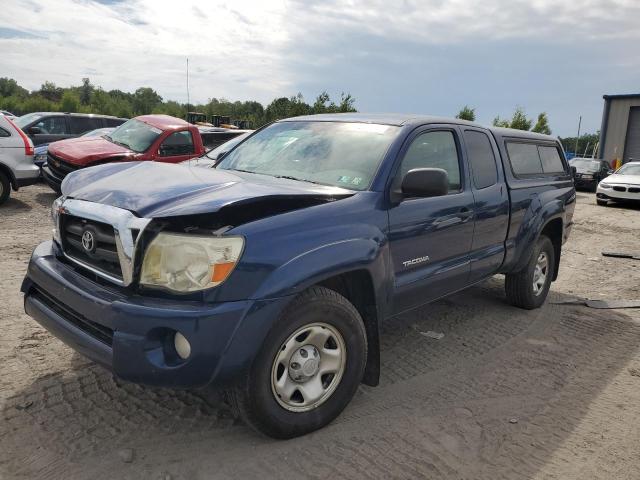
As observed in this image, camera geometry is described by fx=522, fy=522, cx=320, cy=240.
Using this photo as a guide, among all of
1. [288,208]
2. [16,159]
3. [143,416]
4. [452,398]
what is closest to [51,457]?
[143,416]

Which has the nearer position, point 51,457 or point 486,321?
point 51,457

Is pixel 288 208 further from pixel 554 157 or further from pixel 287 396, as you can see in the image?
pixel 554 157

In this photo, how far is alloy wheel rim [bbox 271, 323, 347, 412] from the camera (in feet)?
8.98

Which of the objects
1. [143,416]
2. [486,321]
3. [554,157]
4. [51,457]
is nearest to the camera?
[51,457]

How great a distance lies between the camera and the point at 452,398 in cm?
342

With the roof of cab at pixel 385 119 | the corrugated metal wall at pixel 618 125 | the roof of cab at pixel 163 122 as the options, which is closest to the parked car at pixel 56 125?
the roof of cab at pixel 163 122

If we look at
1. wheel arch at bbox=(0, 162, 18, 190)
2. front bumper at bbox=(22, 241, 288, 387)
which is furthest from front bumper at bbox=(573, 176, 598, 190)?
front bumper at bbox=(22, 241, 288, 387)

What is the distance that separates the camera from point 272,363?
2.64 m

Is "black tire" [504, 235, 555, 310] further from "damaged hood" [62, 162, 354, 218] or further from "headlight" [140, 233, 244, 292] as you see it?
"headlight" [140, 233, 244, 292]

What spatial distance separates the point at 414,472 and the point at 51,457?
71.6 inches

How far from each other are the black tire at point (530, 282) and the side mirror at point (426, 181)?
2.36 meters

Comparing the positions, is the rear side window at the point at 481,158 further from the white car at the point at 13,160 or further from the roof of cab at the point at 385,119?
the white car at the point at 13,160

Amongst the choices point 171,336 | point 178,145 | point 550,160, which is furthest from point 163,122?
point 171,336

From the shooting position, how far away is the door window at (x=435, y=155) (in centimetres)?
364
